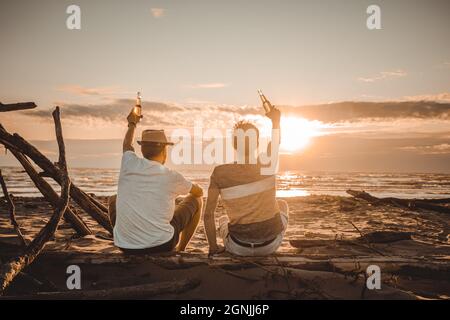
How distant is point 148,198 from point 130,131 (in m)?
1.25

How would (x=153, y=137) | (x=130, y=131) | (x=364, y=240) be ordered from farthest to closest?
1. (x=364, y=240)
2. (x=130, y=131)
3. (x=153, y=137)

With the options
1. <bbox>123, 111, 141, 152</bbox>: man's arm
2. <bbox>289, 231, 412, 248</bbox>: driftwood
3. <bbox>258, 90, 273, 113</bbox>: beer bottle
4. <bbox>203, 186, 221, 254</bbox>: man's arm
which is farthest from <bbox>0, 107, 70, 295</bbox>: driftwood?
<bbox>289, 231, 412, 248</bbox>: driftwood

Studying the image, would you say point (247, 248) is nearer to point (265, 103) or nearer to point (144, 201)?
point (144, 201)

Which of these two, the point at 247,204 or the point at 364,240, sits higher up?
the point at 247,204

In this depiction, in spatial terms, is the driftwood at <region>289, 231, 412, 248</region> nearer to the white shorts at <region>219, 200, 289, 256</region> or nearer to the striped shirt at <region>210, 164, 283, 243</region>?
the white shorts at <region>219, 200, 289, 256</region>

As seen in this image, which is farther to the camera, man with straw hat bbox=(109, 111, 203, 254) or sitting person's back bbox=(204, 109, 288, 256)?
sitting person's back bbox=(204, 109, 288, 256)

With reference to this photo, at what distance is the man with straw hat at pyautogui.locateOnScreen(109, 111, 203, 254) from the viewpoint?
5.12 m

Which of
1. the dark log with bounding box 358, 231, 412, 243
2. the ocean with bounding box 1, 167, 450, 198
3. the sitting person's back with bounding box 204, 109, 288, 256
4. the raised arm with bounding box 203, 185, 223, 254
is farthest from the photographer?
the ocean with bounding box 1, 167, 450, 198

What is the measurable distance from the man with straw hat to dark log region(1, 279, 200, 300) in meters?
0.97

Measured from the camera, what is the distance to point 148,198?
5.16m

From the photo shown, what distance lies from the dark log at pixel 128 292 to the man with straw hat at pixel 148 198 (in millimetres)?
972

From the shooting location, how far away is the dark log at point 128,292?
13.2ft

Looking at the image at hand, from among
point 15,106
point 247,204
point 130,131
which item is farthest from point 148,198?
point 15,106
